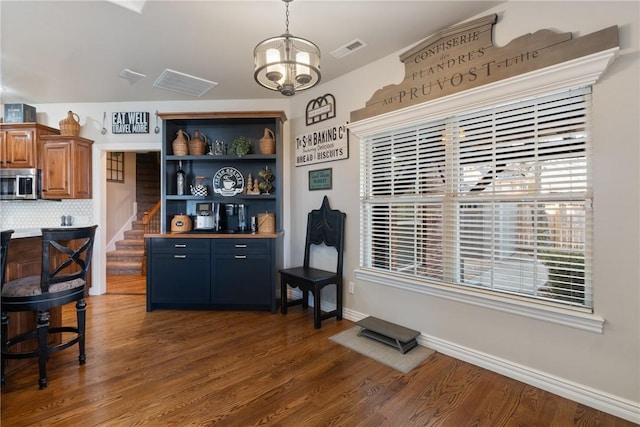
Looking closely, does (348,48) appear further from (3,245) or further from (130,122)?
(130,122)

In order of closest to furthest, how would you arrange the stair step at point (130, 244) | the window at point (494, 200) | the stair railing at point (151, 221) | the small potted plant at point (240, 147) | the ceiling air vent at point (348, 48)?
1. the window at point (494, 200)
2. the ceiling air vent at point (348, 48)
3. the small potted plant at point (240, 147)
4. the stair step at point (130, 244)
5. the stair railing at point (151, 221)

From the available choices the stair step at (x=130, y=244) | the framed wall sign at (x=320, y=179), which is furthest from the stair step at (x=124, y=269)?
the framed wall sign at (x=320, y=179)

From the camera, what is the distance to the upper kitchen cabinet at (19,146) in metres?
3.89

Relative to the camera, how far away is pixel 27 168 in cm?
389

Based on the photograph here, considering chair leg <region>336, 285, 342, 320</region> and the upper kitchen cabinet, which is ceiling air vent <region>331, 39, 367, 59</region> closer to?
chair leg <region>336, 285, 342, 320</region>

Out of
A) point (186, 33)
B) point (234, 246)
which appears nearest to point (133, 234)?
point (234, 246)

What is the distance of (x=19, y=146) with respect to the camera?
390 cm

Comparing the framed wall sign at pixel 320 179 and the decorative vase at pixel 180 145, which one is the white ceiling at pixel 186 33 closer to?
the decorative vase at pixel 180 145

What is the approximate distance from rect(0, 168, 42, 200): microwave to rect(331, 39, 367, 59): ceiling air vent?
3.97 meters

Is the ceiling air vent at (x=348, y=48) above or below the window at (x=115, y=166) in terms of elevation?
above

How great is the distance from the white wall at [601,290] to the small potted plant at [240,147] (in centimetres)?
265

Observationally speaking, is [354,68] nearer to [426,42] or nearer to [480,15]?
[426,42]

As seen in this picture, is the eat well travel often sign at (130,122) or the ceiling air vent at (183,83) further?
the eat well travel often sign at (130,122)

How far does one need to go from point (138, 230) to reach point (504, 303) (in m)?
6.47
